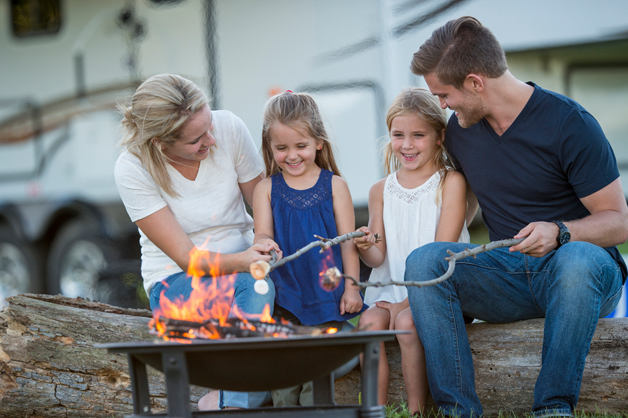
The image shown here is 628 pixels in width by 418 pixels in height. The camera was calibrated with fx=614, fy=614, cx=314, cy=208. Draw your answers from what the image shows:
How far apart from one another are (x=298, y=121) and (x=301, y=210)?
393 mm

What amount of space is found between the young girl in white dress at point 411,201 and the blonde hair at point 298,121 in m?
0.30

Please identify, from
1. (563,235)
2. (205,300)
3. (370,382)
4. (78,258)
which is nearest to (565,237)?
(563,235)

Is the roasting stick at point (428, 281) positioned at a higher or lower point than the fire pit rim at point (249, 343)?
higher

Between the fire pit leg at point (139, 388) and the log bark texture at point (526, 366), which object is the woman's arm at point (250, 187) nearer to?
the log bark texture at point (526, 366)

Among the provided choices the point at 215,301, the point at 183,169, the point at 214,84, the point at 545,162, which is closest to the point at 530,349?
the point at 545,162

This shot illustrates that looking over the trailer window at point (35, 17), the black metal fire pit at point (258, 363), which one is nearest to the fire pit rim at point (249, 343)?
the black metal fire pit at point (258, 363)

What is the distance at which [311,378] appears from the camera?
71.8 inches

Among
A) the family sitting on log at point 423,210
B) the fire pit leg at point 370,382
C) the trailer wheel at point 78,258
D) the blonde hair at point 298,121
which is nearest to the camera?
the fire pit leg at point 370,382

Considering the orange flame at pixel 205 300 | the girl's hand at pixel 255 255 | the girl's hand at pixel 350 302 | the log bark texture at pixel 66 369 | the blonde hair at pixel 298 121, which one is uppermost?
the blonde hair at pixel 298 121

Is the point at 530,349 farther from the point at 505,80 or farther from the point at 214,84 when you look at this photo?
the point at 214,84

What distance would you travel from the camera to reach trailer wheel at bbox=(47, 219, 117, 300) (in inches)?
213

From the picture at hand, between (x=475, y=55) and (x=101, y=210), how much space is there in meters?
3.86

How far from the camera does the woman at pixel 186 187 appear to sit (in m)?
2.55

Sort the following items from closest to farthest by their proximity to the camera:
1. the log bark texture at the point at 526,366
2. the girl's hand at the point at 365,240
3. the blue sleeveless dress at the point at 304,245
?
the log bark texture at the point at 526,366 < the girl's hand at the point at 365,240 < the blue sleeveless dress at the point at 304,245
